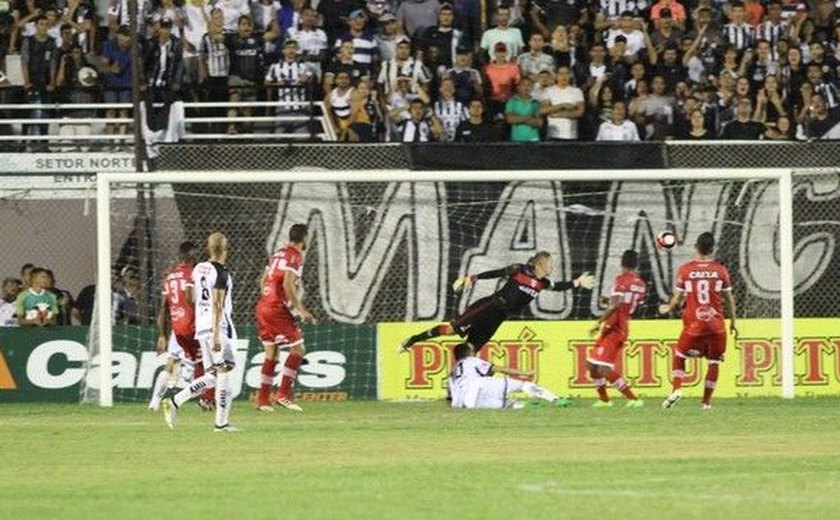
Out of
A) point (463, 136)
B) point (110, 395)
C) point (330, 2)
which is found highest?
point (330, 2)

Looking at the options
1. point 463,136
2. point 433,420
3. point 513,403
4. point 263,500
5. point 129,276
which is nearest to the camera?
point 263,500

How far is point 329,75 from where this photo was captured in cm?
3127

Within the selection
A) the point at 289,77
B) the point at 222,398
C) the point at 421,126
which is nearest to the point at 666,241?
the point at 421,126

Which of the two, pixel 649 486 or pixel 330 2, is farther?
pixel 330 2

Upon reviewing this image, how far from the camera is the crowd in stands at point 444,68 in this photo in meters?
31.2

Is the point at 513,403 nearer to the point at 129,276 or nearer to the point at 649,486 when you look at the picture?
the point at 129,276

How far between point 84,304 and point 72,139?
2430 millimetres

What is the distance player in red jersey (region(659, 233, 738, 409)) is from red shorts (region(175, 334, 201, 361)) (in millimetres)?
5891

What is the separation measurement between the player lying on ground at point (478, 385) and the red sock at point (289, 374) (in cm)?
203

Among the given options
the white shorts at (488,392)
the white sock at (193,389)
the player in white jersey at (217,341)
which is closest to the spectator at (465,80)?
the white shorts at (488,392)

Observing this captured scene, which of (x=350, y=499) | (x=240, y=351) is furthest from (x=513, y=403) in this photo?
(x=350, y=499)

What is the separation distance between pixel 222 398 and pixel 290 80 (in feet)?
35.3

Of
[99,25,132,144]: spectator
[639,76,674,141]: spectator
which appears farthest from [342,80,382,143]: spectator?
[639,76,674,141]: spectator

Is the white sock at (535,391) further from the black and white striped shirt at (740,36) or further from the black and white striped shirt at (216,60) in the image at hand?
the black and white striped shirt at (740,36)
